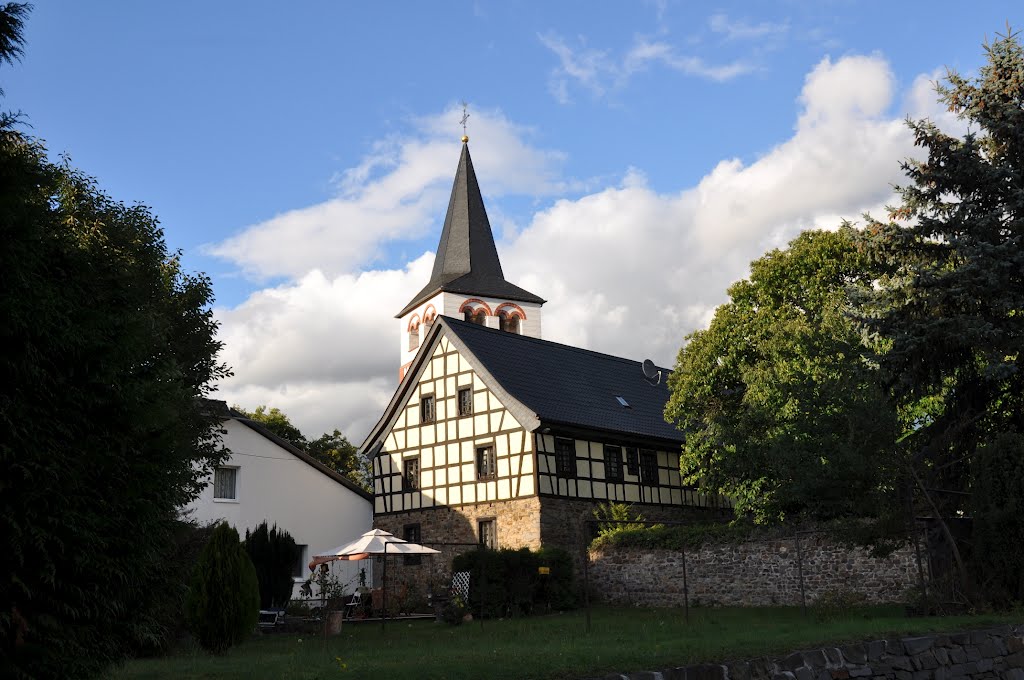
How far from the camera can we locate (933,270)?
1725 cm

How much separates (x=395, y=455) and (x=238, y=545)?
16744 mm

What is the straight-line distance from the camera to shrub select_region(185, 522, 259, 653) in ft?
45.7

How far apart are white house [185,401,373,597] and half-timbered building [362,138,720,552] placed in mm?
1867

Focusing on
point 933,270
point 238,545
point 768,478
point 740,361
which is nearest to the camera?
point 238,545

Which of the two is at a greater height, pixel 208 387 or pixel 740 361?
A: pixel 740 361

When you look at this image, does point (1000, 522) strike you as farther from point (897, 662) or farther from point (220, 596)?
point (220, 596)

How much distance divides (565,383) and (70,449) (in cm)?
2444

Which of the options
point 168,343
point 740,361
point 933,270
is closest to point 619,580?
point 740,361

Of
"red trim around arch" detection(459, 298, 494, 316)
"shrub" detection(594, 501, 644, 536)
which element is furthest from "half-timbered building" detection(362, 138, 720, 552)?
"red trim around arch" detection(459, 298, 494, 316)

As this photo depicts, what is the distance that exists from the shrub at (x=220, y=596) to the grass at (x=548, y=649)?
1.12ft

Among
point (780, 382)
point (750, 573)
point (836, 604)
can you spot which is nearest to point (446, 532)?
point (750, 573)

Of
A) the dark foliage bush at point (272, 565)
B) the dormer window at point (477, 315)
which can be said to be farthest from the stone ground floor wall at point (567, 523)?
the dormer window at point (477, 315)

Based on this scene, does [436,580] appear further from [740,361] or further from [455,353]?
[740,361]

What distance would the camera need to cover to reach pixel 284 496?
31.0 meters
